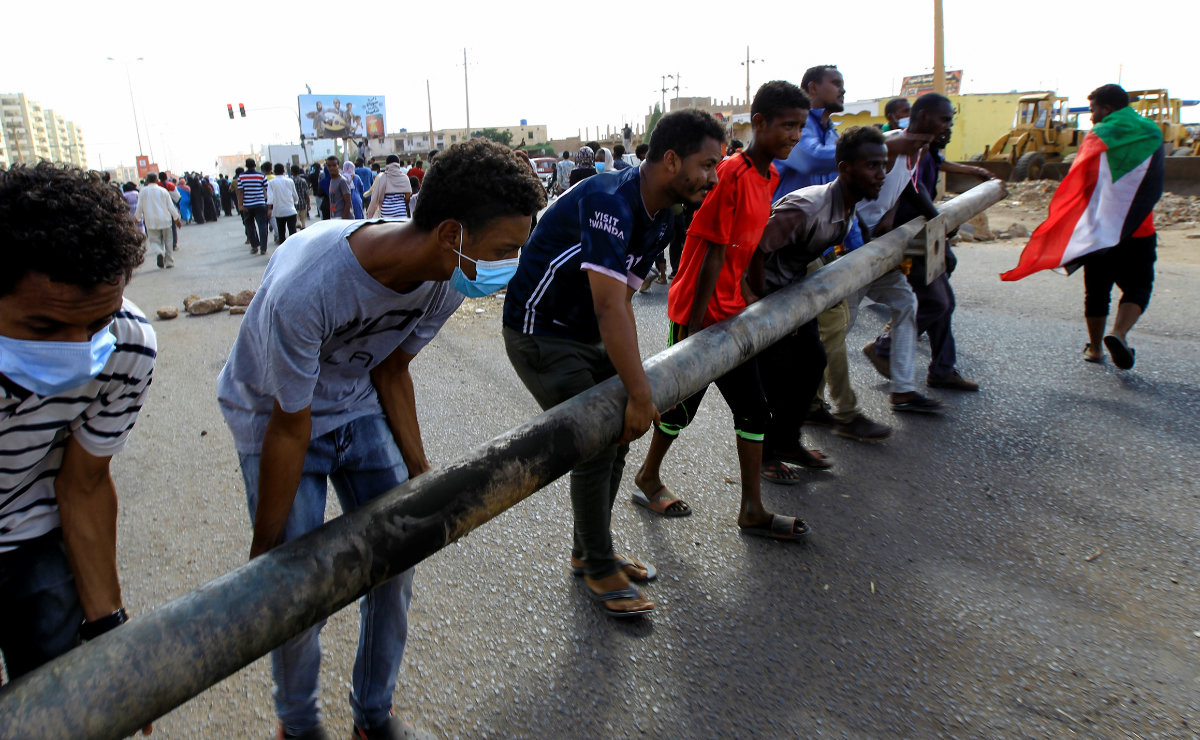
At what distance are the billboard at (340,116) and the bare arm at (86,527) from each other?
56.8 metres

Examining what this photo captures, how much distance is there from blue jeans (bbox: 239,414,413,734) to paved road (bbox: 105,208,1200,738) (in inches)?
11.7

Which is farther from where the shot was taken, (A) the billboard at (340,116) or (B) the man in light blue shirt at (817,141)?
(A) the billboard at (340,116)

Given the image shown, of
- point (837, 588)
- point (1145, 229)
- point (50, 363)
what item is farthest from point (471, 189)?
point (1145, 229)

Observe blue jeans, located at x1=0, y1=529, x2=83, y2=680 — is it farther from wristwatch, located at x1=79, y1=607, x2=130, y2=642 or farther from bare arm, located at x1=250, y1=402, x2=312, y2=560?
bare arm, located at x1=250, y1=402, x2=312, y2=560

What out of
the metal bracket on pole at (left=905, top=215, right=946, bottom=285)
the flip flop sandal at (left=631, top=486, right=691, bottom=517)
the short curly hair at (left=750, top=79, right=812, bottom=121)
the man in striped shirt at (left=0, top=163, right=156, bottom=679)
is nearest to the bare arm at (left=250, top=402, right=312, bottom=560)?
the man in striped shirt at (left=0, top=163, right=156, bottom=679)

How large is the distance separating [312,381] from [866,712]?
1782 mm

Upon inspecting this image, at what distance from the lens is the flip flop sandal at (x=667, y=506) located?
3.35 metres

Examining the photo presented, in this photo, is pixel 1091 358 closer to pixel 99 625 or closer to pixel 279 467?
pixel 279 467

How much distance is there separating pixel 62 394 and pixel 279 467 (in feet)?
1.37

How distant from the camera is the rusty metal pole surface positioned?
3.60 ft

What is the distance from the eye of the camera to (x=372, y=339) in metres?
1.86

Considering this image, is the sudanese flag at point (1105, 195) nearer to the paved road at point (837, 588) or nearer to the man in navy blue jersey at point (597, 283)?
the paved road at point (837, 588)

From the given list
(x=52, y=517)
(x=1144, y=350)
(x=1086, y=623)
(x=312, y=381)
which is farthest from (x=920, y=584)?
(x=1144, y=350)

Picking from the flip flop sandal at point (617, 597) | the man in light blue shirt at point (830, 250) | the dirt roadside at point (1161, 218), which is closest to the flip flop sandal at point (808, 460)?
the man in light blue shirt at point (830, 250)
